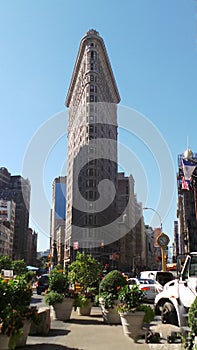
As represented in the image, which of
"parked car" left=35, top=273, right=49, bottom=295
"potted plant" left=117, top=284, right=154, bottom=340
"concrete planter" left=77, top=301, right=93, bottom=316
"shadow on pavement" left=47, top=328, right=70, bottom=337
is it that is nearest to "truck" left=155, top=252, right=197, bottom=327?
"potted plant" left=117, top=284, right=154, bottom=340

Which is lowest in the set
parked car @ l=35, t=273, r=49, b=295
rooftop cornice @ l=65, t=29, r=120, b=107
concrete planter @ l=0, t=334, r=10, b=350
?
parked car @ l=35, t=273, r=49, b=295

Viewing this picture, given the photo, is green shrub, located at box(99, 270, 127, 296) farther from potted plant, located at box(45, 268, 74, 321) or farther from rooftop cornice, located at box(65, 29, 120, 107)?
rooftop cornice, located at box(65, 29, 120, 107)

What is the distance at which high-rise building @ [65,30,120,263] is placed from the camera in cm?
8612

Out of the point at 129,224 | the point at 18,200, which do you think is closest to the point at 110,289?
the point at 129,224

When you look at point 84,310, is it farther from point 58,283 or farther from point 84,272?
point 84,272

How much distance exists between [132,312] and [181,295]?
1.97 meters

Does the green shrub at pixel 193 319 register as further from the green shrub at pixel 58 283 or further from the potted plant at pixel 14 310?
the green shrub at pixel 58 283

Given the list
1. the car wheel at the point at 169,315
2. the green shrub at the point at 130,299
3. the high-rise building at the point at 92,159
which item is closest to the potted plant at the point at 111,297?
the car wheel at the point at 169,315

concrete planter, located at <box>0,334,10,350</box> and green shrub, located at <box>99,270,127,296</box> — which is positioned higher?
green shrub, located at <box>99,270,127,296</box>

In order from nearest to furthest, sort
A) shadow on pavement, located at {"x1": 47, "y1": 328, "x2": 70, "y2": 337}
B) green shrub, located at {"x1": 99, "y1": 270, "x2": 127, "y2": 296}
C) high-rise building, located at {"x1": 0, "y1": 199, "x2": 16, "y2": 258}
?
shadow on pavement, located at {"x1": 47, "y1": 328, "x2": 70, "y2": 337} < green shrub, located at {"x1": 99, "y1": 270, "x2": 127, "y2": 296} < high-rise building, located at {"x1": 0, "y1": 199, "x2": 16, "y2": 258}

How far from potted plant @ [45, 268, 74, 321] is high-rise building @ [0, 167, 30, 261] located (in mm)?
157364

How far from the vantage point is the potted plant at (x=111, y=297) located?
1202 centimetres

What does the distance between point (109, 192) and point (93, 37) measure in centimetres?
4510

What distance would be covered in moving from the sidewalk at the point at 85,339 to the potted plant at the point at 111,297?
381 millimetres
